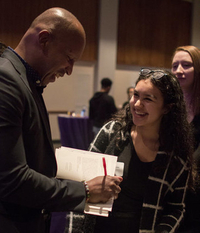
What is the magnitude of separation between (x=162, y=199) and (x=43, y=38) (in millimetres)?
1015

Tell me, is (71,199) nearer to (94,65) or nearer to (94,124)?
(94,124)

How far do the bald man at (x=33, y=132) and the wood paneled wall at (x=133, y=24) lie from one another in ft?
18.2

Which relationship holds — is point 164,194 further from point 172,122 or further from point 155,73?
point 155,73

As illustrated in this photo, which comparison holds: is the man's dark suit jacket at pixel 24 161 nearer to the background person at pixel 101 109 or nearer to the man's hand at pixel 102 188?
the man's hand at pixel 102 188

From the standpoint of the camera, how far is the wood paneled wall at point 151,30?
776 centimetres

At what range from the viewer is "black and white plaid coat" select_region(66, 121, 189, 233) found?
138cm

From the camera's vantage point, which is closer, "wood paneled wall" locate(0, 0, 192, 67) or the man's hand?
the man's hand

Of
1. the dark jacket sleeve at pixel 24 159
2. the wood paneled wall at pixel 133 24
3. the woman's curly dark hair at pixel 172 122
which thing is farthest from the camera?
the wood paneled wall at pixel 133 24

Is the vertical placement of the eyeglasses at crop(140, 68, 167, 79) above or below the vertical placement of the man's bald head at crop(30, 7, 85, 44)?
below

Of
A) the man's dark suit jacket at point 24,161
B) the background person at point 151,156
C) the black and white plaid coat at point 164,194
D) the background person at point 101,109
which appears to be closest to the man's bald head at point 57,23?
the man's dark suit jacket at point 24,161

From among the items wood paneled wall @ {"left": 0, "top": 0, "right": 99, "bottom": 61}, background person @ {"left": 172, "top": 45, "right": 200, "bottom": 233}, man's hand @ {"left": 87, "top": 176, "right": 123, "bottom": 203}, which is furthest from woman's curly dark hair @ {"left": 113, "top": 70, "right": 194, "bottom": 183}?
wood paneled wall @ {"left": 0, "top": 0, "right": 99, "bottom": 61}

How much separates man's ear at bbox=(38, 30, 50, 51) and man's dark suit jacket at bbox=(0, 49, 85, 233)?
0.10 m

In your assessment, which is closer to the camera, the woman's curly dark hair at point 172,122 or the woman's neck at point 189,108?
the woman's curly dark hair at point 172,122

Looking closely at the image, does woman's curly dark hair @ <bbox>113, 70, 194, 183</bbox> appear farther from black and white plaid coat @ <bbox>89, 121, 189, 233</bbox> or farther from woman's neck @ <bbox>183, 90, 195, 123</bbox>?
woman's neck @ <bbox>183, 90, 195, 123</bbox>
